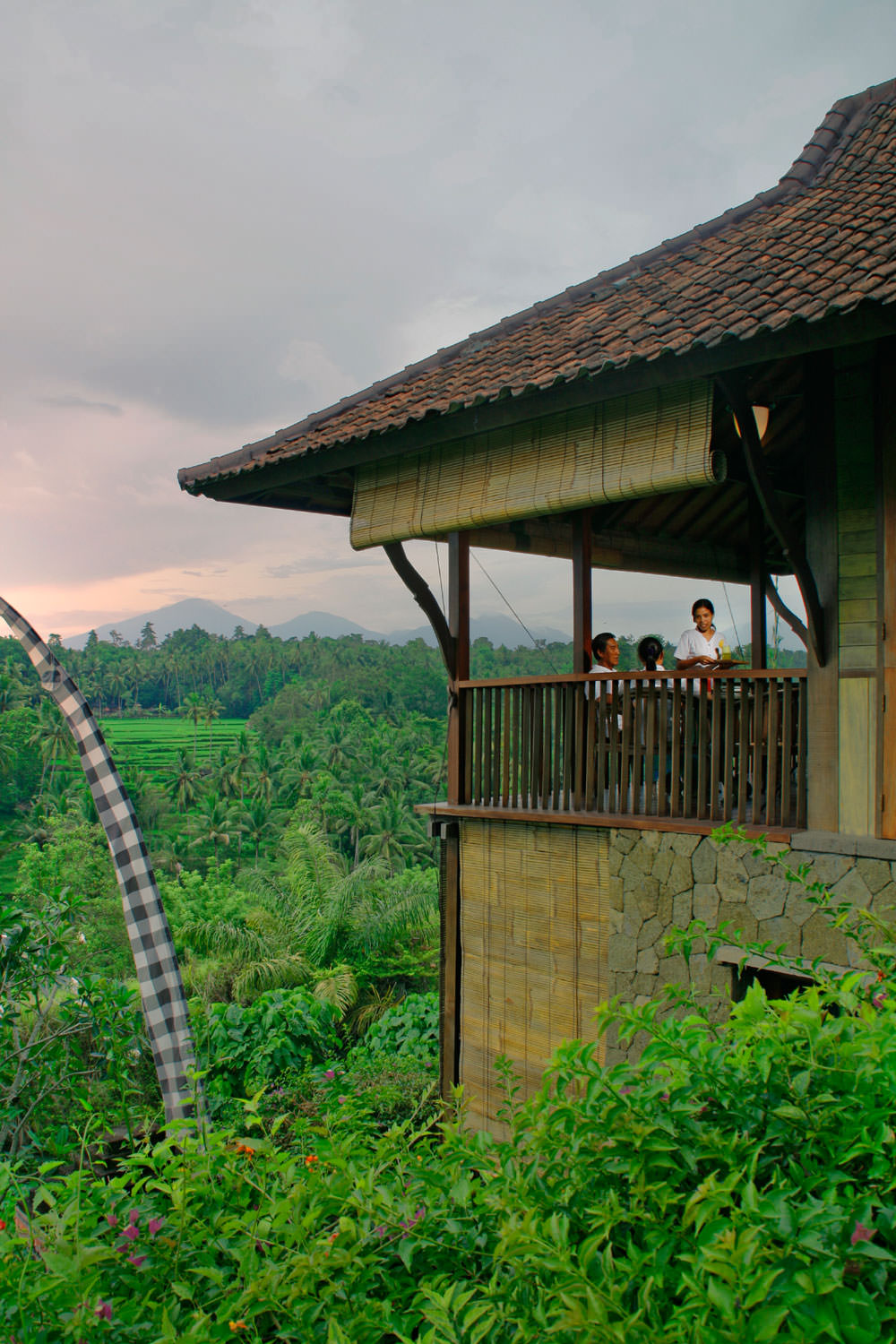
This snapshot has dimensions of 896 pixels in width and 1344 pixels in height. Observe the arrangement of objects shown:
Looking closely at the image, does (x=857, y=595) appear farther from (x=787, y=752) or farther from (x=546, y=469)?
(x=546, y=469)

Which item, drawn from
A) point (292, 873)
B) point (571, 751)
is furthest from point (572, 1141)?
point (292, 873)

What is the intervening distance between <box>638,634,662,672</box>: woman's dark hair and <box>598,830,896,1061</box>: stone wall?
1340mm

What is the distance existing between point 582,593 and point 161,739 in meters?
64.5

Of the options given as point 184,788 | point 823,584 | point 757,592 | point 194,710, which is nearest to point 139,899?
point 823,584

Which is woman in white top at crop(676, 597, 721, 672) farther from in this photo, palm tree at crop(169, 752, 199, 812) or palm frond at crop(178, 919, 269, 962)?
palm tree at crop(169, 752, 199, 812)

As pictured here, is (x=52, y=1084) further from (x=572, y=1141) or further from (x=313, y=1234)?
(x=572, y=1141)

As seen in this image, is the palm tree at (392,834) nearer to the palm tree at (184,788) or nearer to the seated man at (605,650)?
the palm tree at (184,788)

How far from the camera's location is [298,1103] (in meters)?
10.2

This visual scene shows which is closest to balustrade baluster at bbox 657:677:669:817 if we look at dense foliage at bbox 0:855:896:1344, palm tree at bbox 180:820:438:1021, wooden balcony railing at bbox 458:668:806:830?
wooden balcony railing at bbox 458:668:806:830

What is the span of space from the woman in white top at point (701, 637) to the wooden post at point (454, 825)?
4.80 feet

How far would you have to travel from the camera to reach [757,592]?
8.13 m

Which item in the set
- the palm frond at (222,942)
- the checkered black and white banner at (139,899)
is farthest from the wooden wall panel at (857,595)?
the palm frond at (222,942)

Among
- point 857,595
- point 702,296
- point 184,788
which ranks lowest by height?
point 184,788

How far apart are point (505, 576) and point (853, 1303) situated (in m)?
9.08
